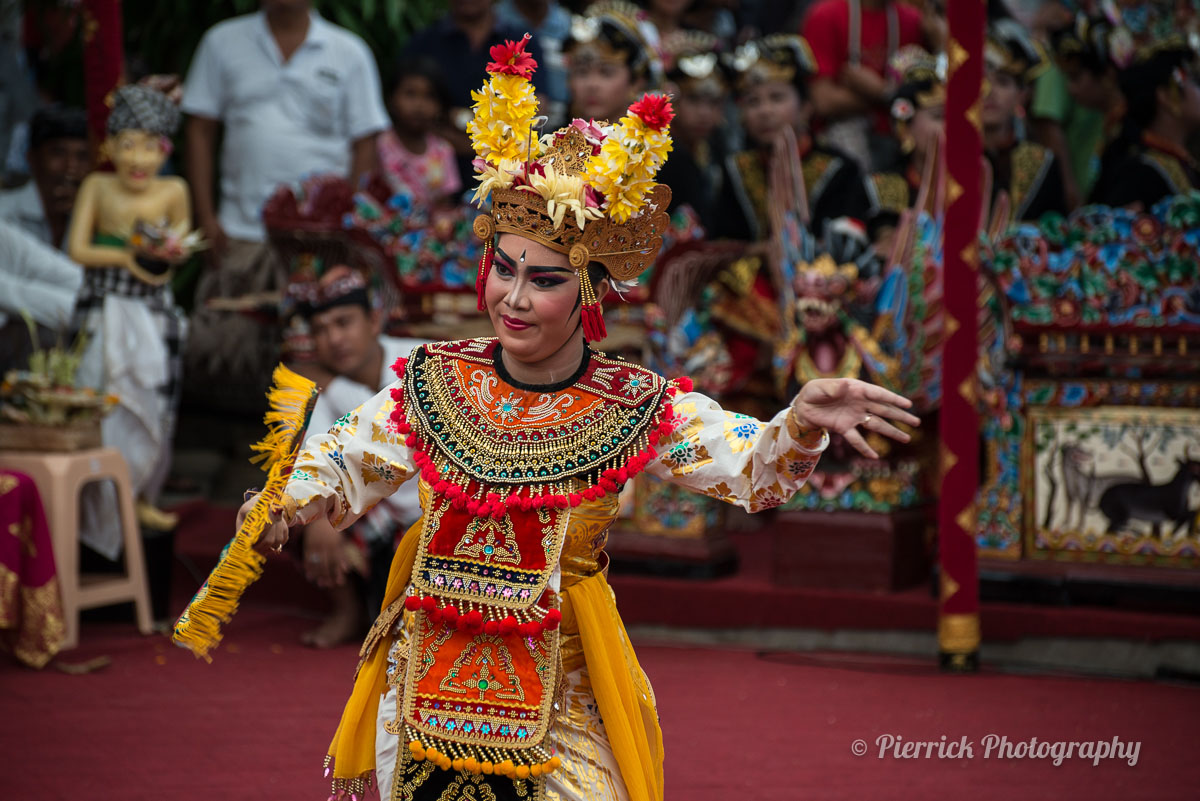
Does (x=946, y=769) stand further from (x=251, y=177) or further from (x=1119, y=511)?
(x=251, y=177)

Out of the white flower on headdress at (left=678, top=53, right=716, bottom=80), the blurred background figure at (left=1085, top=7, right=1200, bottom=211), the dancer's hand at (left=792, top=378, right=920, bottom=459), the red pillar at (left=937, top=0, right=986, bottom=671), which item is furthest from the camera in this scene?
the white flower on headdress at (left=678, top=53, right=716, bottom=80)

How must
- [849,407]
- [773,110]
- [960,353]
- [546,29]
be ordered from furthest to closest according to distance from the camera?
1. [546,29]
2. [773,110]
3. [960,353]
4. [849,407]

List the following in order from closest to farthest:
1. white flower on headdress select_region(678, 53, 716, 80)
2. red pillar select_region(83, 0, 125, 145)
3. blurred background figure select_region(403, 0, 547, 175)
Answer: red pillar select_region(83, 0, 125, 145) < white flower on headdress select_region(678, 53, 716, 80) < blurred background figure select_region(403, 0, 547, 175)

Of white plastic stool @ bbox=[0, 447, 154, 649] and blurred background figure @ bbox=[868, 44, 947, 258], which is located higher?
blurred background figure @ bbox=[868, 44, 947, 258]

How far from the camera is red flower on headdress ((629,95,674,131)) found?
2621 millimetres

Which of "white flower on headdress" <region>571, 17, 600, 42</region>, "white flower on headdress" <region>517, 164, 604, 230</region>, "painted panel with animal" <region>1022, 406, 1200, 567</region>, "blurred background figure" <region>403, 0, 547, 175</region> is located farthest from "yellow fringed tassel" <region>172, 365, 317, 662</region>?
"blurred background figure" <region>403, 0, 547, 175</region>

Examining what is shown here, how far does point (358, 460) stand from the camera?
2.80 m

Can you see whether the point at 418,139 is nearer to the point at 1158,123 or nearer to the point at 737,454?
the point at 1158,123

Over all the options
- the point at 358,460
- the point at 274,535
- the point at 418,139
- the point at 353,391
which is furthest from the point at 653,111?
the point at 418,139

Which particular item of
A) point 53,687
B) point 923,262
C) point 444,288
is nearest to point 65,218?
point 444,288

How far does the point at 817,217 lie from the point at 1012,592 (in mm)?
1841

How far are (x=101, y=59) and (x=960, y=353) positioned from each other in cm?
374

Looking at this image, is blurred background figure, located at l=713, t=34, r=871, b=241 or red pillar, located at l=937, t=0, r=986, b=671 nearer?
red pillar, located at l=937, t=0, r=986, b=671

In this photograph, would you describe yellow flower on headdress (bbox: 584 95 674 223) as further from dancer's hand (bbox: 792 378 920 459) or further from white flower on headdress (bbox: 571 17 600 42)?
white flower on headdress (bbox: 571 17 600 42)
